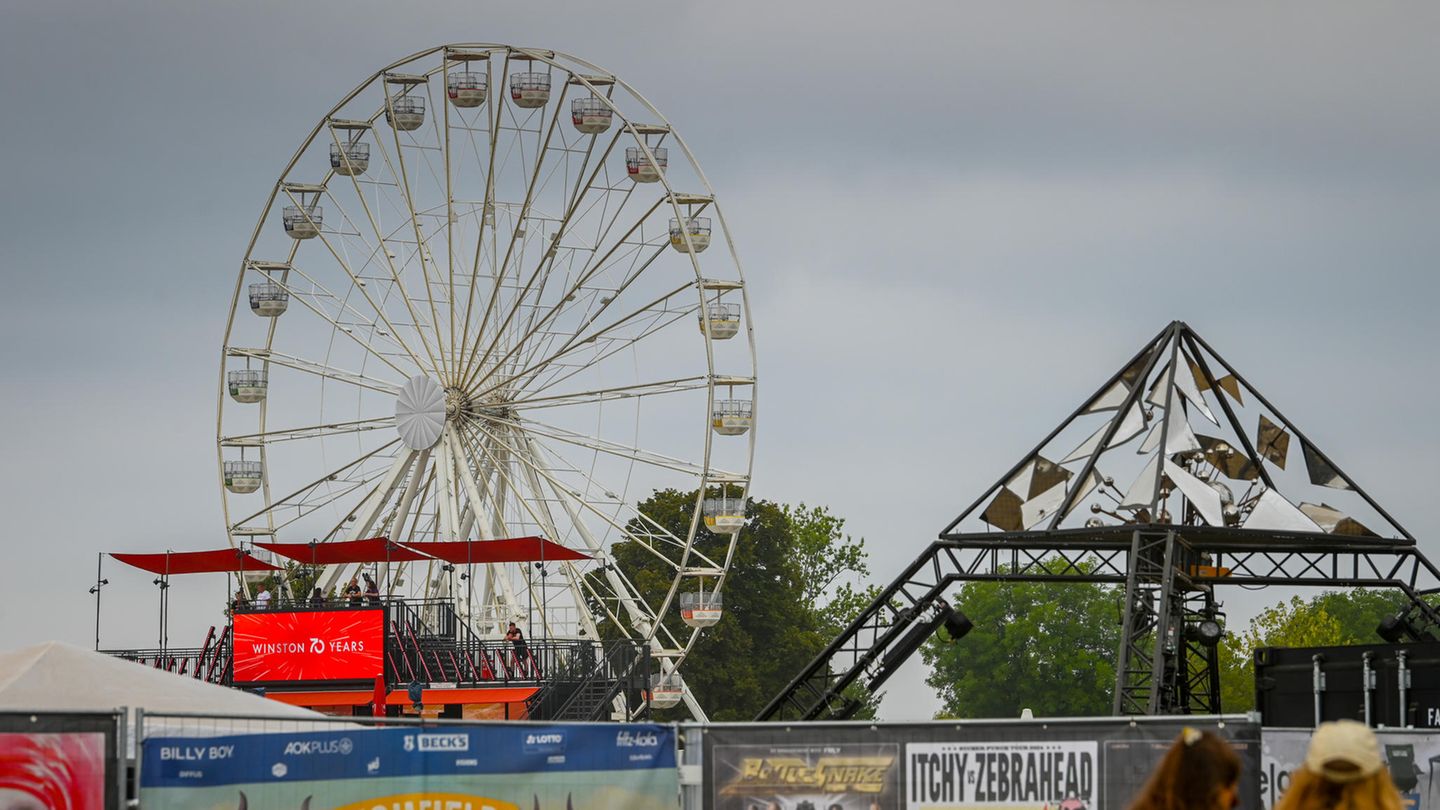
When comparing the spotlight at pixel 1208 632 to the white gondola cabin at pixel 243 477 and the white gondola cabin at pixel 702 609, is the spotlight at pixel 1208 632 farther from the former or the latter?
the white gondola cabin at pixel 243 477

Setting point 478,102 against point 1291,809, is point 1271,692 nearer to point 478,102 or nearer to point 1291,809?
point 1291,809

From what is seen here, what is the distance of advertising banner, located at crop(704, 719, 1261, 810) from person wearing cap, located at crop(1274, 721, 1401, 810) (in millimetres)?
7006

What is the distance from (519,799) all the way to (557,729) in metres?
0.52

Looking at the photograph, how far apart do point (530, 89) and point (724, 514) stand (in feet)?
36.4

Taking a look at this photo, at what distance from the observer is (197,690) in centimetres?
1547

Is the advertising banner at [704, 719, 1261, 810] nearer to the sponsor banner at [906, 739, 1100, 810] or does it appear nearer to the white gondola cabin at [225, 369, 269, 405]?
the sponsor banner at [906, 739, 1100, 810]

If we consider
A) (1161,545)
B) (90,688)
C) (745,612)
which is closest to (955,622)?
(1161,545)

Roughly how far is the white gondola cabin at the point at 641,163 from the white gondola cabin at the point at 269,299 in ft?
31.7

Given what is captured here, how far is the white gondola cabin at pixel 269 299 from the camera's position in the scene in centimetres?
5028

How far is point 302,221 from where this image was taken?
4972 centimetres

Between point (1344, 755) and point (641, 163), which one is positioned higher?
point (641, 163)

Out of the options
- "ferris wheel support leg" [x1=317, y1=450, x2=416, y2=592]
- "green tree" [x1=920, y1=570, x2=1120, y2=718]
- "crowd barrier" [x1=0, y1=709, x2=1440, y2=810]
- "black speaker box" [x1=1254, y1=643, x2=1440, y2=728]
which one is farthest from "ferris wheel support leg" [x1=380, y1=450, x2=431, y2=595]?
"green tree" [x1=920, y1=570, x2=1120, y2=718]

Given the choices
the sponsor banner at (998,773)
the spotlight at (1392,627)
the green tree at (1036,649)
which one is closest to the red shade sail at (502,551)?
the spotlight at (1392,627)

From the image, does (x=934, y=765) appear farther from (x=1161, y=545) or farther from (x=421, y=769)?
(x=1161, y=545)
